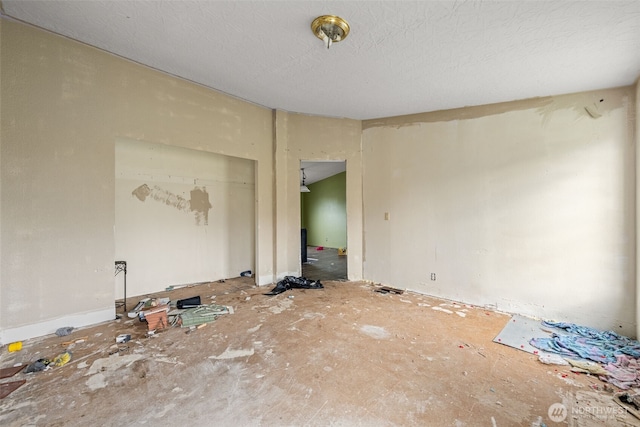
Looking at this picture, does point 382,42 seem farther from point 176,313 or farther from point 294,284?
point 176,313

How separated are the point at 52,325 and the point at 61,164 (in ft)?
5.39

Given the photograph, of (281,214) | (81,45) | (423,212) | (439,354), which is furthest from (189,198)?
(439,354)

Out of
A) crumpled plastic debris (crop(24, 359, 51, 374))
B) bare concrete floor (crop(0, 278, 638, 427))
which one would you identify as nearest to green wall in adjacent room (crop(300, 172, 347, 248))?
bare concrete floor (crop(0, 278, 638, 427))

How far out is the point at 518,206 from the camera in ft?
10.9

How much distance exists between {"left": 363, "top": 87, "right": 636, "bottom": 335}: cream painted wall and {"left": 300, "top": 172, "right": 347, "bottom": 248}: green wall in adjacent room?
4.73 meters

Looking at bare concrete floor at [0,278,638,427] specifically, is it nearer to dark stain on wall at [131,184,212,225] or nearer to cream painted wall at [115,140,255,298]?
cream painted wall at [115,140,255,298]

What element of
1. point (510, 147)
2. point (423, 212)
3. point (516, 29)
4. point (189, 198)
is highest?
point (516, 29)

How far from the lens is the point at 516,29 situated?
84.3 inches

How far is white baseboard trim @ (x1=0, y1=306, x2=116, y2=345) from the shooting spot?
2412 mm

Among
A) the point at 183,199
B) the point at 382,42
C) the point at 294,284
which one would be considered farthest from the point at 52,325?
the point at 382,42

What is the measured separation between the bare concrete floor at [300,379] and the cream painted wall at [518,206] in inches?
34.4

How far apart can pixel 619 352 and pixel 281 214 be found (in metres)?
4.30

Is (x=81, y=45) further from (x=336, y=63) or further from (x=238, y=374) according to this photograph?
(x=238, y=374)

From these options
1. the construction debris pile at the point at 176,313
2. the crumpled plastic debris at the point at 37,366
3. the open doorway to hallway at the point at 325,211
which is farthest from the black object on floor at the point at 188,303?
the open doorway to hallway at the point at 325,211
